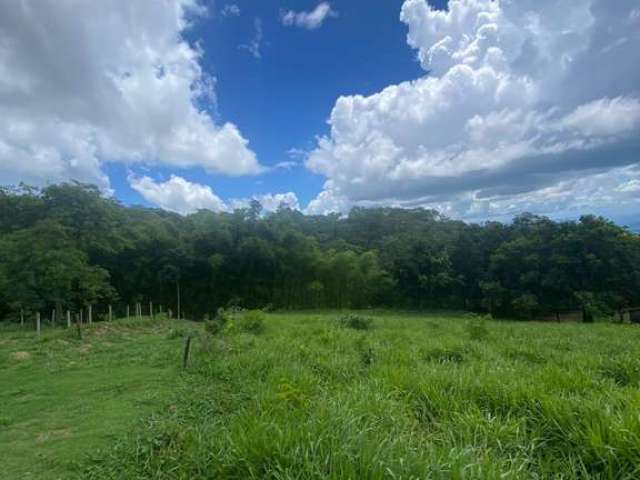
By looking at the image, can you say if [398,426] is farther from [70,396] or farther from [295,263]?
[295,263]

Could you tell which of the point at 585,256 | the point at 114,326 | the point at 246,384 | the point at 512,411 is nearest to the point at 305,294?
the point at 114,326

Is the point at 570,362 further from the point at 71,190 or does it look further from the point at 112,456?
the point at 71,190

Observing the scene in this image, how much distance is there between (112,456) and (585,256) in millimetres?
26602

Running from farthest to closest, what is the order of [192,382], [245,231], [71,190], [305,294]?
[305,294] → [245,231] → [71,190] → [192,382]

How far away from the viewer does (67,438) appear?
3889mm

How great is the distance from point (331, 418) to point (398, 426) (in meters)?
0.60

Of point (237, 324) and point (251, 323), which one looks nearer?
point (237, 324)

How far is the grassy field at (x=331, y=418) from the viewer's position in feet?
8.18

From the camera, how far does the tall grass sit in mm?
2410

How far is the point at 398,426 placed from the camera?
3137 mm

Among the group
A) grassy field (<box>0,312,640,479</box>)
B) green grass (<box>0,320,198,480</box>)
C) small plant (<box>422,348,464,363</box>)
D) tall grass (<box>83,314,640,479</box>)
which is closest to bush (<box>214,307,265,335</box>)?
green grass (<box>0,320,198,480</box>)

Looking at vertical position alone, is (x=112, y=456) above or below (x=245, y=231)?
below

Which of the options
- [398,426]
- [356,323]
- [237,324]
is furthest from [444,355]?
[356,323]

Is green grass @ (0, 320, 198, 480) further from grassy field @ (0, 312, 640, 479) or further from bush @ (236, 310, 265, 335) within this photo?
bush @ (236, 310, 265, 335)
